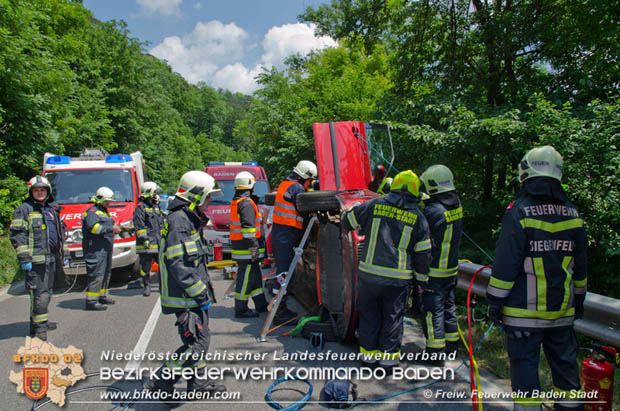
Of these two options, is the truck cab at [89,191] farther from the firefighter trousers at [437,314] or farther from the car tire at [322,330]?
the firefighter trousers at [437,314]

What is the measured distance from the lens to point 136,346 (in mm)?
4898

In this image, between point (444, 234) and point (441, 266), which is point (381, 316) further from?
point (444, 234)

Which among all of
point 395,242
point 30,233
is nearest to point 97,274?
point 30,233

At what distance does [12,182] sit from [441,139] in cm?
1094

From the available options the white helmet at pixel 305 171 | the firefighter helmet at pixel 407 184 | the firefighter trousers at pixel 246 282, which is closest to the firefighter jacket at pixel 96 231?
the firefighter trousers at pixel 246 282

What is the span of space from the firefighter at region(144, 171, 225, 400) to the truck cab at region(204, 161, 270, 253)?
5349 mm

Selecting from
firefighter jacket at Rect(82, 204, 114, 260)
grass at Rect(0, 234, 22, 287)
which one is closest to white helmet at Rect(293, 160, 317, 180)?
firefighter jacket at Rect(82, 204, 114, 260)

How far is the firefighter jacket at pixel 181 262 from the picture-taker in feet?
11.2

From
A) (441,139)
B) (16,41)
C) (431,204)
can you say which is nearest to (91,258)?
(431,204)

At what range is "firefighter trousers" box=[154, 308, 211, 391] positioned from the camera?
3438mm

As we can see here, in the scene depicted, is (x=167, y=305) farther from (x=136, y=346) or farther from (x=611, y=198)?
(x=611, y=198)

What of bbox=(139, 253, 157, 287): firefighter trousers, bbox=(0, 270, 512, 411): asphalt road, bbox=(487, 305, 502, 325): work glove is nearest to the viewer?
bbox=(487, 305, 502, 325): work glove

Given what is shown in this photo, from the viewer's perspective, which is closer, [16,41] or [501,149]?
[501,149]

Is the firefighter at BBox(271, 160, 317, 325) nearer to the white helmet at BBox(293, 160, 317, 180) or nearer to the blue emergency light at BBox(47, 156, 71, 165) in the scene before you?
the white helmet at BBox(293, 160, 317, 180)
